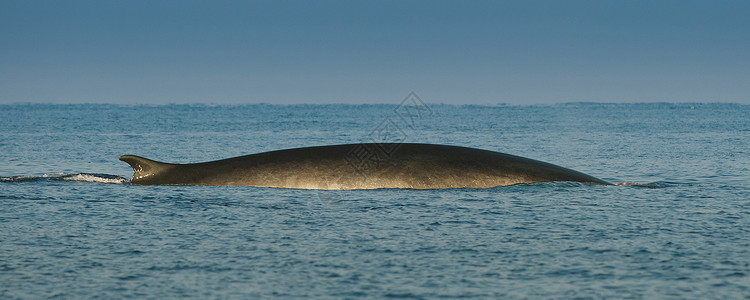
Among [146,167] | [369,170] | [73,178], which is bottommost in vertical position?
[73,178]

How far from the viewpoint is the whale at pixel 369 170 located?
17.0 m

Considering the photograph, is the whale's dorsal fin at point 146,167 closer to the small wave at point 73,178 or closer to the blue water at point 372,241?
the blue water at point 372,241

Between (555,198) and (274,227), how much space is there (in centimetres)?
560

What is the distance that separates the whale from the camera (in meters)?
17.0

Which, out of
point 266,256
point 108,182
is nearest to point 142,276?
point 266,256

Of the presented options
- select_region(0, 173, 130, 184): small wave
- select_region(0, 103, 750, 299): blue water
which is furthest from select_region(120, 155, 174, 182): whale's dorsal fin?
select_region(0, 173, 130, 184): small wave

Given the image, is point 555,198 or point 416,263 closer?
point 416,263

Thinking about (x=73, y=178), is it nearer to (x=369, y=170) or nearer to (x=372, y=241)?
(x=369, y=170)

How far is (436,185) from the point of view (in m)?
16.9

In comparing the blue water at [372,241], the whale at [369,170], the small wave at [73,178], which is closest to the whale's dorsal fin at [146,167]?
the whale at [369,170]

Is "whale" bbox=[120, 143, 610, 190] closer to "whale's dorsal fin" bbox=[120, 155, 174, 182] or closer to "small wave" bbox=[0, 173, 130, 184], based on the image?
"whale's dorsal fin" bbox=[120, 155, 174, 182]

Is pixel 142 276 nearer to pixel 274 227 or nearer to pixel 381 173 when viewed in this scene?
pixel 274 227

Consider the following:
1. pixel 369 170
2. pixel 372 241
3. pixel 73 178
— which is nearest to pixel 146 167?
pixel 73 178

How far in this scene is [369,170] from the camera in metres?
17.3
